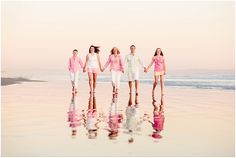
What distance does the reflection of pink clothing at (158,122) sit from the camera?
1008cm

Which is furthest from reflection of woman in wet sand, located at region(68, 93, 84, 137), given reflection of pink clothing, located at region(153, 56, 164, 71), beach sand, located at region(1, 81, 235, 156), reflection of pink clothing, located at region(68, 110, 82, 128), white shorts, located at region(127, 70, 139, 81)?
reflection of pink clothing, located at region(153, 56, 164, 71)

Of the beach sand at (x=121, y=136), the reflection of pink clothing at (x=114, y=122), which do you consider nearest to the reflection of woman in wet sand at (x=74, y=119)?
the beach sand at (x=121, y=136)

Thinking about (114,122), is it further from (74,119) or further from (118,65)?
(118,65)

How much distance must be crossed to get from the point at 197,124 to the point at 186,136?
171 centimetres

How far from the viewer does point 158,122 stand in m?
10.9

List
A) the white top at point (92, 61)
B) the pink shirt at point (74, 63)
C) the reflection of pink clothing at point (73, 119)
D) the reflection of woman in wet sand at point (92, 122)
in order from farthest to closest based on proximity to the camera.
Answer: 1. the pink shirt at point (74, 63)
2. the white top at point (92, 61)
3. the reflection of pink clothing at point (73, 119)
4. the reflection of woman in wet sand at point (92, 122)

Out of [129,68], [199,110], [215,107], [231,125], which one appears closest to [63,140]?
[231,125]

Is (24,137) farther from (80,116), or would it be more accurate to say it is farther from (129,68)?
(129,68)

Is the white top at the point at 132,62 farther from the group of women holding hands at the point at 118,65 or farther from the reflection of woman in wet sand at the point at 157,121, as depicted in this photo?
the reflection of woman in wet sand at the point at 157,121

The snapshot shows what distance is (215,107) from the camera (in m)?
14.5

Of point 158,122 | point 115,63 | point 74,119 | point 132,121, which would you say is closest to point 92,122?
point 74,119

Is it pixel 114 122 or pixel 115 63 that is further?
pixel 115 63

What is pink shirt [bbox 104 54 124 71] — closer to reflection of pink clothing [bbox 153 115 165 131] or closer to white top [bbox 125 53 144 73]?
A: white top [bbox 125 53 144 73]

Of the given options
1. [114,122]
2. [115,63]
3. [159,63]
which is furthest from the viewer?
[115,63]
